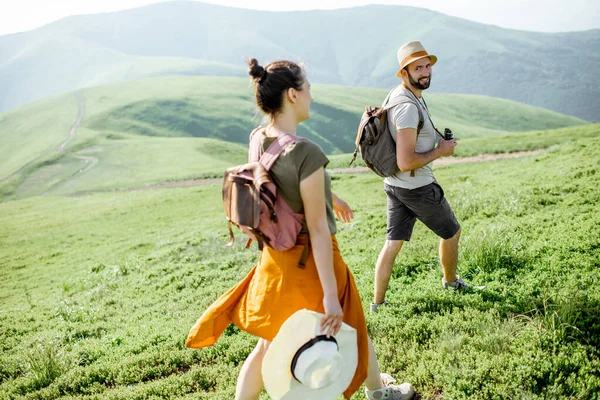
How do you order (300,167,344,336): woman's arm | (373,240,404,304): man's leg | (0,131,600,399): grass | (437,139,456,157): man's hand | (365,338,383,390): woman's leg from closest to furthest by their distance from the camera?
(300,167,344,336): woman's arm → (365,338,383,390): woman's leg → (0,131,600,399): grass → (437,139,456,157): man's hand → (373,240,404,304): man's leg

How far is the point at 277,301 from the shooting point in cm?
316

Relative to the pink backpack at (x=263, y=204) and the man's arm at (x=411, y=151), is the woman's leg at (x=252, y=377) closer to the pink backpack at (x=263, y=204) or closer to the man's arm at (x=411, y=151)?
the pink backpack at (x=263, y=204)

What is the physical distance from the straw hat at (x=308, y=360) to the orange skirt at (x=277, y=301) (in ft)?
0.54

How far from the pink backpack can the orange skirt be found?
17 cm

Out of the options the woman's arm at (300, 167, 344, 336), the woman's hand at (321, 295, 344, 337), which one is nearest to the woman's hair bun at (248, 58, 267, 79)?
the woman's arm at (300, 167, 344, 336)

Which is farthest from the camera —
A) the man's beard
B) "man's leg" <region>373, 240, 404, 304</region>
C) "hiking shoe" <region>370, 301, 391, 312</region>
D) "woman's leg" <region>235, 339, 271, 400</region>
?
"hiking shoe" <region>370, 301, 391, 312</region>

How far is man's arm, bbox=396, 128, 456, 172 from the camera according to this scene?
469 cm

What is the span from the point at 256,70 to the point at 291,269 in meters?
1.40

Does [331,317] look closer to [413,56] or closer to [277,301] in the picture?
[277,301]

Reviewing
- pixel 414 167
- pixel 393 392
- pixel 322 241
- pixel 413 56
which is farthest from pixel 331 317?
pixel 413 56

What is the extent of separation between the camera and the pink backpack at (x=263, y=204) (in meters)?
2.91

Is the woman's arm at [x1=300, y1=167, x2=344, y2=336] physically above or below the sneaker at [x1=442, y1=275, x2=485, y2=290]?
above

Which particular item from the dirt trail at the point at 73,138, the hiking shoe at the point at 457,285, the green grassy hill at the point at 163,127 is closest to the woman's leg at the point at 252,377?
the hiking shoe at the point at 457,285

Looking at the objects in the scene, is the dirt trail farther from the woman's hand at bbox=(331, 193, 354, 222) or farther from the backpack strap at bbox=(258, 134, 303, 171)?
the backpack strap at bbox=(258, 134, 303, 171)
